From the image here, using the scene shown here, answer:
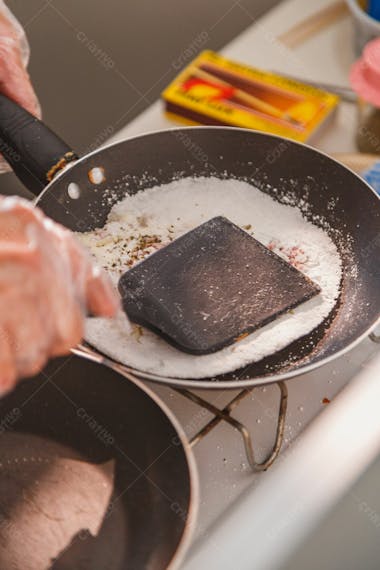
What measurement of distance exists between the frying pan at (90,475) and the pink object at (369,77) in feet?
2.19

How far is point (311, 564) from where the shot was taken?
589 millimetres

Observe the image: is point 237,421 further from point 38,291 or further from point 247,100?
point 247,100

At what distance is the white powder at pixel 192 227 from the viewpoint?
2.51 ft

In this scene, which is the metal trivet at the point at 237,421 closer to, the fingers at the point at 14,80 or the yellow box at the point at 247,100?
the fingers at the point at 14,80

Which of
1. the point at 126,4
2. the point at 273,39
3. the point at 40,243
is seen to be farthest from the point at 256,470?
the point at 126,4

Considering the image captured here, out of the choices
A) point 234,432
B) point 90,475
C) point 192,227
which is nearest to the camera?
point 90,475

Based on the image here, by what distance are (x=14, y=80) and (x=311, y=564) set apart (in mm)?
715

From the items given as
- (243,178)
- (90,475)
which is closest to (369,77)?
(243,178)

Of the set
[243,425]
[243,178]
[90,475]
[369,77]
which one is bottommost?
[90,475]

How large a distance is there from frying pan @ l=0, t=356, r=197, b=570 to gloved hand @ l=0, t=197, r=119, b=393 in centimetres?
16

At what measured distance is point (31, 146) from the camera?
0.86 metres

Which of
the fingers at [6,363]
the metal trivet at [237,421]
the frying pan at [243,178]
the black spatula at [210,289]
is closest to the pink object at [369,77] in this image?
the frying pan at [243,178]

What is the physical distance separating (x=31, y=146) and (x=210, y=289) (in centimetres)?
28

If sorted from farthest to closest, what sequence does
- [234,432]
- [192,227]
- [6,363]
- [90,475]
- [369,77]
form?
[369,77] → [192,227] → [234,432] → [90,475] → [6,363]
